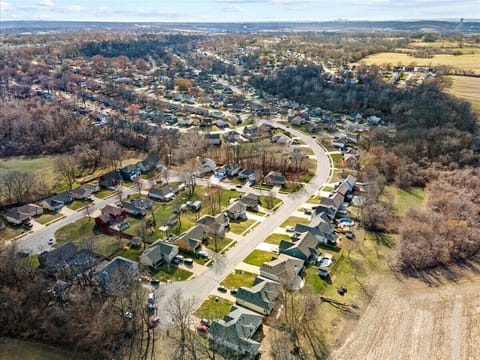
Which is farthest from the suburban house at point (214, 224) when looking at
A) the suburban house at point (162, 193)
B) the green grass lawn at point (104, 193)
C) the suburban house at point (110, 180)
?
the suburban house at point (110, 180)

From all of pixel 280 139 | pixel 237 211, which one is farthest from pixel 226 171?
pixel 280 139

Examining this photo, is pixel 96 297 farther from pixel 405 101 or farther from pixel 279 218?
pixel 405 101

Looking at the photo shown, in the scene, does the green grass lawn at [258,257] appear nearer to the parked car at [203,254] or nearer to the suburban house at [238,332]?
the parked car at [203,254]

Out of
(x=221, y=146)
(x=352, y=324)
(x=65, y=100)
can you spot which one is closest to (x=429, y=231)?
(x=352, y=324)

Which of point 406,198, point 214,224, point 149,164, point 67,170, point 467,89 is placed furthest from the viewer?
point 467,89

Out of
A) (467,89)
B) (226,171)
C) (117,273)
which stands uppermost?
(467,89)

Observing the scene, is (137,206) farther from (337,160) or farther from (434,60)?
(434,60)
